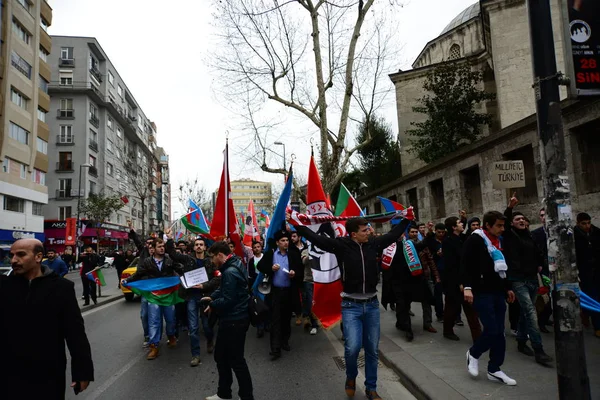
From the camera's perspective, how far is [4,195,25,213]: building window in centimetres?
2971

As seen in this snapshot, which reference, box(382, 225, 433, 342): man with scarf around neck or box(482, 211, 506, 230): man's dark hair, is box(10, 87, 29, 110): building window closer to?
box(382, 225, 433, 342): man with scarf around neck

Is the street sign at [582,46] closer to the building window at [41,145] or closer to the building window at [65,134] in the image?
the building window at [41,145]

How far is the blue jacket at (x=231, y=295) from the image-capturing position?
4395 millimetres

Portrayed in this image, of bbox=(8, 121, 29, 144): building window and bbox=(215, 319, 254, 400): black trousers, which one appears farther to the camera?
bbox=(8, 121, 29, 144): building window

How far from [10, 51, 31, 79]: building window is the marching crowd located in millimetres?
29273

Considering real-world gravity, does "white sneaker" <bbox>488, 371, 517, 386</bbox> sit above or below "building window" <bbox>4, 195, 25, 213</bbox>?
below

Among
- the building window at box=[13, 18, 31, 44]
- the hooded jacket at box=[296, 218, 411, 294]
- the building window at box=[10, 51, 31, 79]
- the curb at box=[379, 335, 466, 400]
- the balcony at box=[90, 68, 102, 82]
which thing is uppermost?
the balcony at box=[90, 68, 102, 82]

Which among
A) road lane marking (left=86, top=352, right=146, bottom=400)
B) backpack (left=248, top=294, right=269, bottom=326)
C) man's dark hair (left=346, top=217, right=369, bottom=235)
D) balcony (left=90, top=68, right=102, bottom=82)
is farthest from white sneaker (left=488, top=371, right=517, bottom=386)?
balcony (left=90, top=68, right=102, bottom=82)

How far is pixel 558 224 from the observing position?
3578 mm

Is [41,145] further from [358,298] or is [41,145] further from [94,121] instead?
[358,298]

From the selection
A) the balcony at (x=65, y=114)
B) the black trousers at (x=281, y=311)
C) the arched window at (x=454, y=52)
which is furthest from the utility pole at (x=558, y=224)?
the balcony at (x=65, y=114)

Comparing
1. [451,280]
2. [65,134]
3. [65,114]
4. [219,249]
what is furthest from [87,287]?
[65,114]

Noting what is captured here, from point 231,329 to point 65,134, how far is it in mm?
51316

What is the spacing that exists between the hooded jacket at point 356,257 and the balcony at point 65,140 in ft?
166
